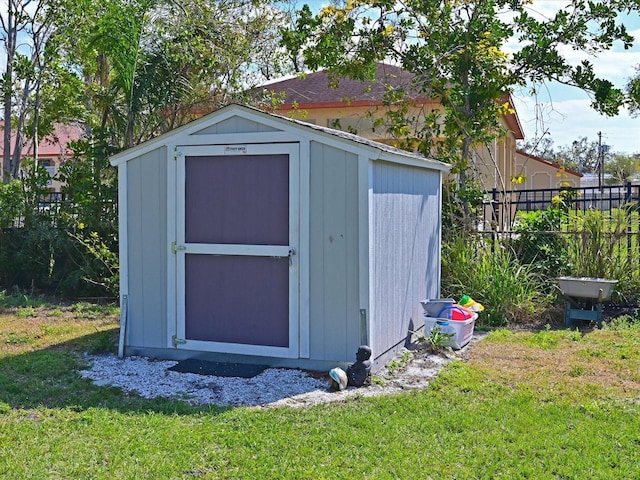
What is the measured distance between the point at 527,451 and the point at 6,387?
3653 millimetres

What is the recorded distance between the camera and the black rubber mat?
17.9 feet

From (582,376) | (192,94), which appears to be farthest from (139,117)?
(582,376)

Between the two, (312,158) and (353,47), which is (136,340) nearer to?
(312,158)

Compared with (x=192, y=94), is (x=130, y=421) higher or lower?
lower

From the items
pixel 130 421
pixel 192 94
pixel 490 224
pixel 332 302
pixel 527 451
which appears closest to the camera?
pixel 527 451

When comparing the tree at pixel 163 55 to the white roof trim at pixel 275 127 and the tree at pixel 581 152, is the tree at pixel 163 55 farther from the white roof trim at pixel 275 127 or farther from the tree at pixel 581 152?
the tree at pixel 581 152

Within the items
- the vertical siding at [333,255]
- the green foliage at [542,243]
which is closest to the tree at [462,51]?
the green foliage at [542,243]

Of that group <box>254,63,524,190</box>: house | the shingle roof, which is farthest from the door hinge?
the shingle roof

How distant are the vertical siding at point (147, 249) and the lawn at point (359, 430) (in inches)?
28.5

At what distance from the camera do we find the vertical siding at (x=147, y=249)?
599 centimetres

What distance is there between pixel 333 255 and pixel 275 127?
1144 mm

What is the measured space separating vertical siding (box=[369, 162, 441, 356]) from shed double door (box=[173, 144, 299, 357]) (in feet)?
2.13

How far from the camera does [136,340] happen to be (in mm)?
6141

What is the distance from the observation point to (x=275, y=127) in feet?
18.3
